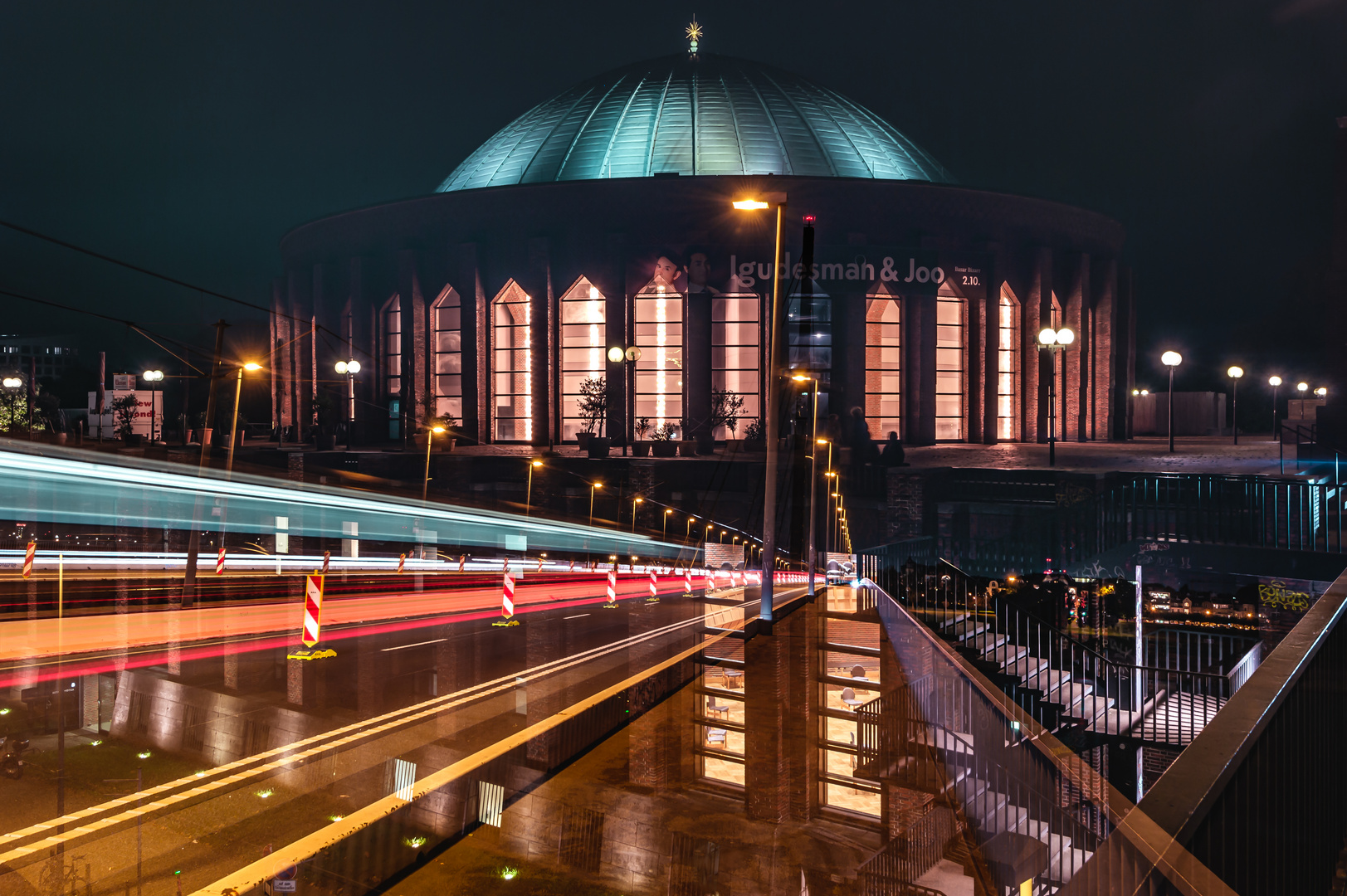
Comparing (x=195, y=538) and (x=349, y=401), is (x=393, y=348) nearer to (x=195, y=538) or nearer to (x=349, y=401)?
(x=349, y=401)

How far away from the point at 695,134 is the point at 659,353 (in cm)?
1936

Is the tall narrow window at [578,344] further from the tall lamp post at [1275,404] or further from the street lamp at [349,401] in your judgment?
the tall lamp post at [1275,404]

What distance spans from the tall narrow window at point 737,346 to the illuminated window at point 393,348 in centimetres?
2379

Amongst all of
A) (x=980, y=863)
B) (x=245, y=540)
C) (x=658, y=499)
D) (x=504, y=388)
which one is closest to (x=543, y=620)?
(x=980, y=863)

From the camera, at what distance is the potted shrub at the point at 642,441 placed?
52.6 m

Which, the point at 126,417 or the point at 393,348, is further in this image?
the point at 393,348

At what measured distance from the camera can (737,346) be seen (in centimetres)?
6419

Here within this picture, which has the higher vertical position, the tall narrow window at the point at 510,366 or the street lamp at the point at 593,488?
the tall narrow window at the point at 510,366

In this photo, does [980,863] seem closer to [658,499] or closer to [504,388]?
[658,499]

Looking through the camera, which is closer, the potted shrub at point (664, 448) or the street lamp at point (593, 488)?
the street lamp at point (593, 488)

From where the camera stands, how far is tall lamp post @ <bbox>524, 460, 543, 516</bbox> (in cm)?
4688

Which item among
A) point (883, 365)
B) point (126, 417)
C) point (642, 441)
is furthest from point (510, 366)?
point (883, 365)

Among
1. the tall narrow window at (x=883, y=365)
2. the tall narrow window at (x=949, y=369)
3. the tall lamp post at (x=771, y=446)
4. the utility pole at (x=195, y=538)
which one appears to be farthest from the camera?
the tall narrow window at (x=949, y=369)

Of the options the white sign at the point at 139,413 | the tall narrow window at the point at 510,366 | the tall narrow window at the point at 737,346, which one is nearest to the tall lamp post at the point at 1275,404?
the tall narrow window at the point at 737,346
